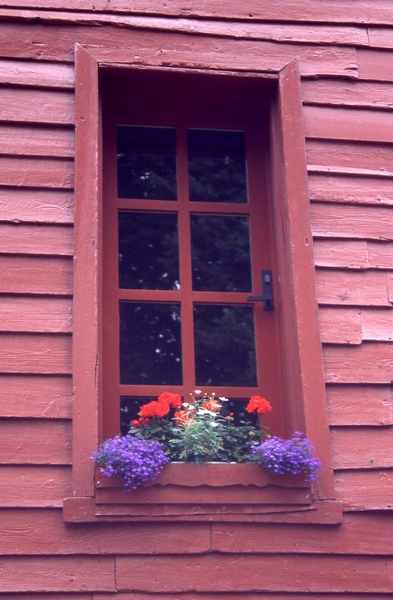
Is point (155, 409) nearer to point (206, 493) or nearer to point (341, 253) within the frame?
point (206, 493)

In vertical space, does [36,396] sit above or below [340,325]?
below

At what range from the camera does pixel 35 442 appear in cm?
366

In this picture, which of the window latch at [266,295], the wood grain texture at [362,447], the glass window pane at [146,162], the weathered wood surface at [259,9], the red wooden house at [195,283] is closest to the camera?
the red wooden house at [195,283]

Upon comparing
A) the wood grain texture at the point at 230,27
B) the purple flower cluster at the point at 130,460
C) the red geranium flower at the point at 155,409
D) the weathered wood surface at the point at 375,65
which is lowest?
the purple flower cluster at the point at 130,460

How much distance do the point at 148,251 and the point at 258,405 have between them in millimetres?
925

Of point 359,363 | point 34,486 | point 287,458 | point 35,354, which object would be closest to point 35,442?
point 34,486

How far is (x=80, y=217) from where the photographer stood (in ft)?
13.0

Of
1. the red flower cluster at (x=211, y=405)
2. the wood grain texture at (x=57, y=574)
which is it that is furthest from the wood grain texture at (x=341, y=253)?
the wood grain texture at (x=57, y=574)

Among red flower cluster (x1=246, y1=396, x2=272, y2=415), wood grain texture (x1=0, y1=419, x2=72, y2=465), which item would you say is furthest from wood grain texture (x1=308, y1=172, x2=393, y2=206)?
wood grain texture (x1=0, y1=419, x2=72, y2=465)

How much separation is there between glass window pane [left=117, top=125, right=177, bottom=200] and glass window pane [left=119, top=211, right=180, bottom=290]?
123 millimetres

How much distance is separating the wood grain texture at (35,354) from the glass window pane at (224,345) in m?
0.66

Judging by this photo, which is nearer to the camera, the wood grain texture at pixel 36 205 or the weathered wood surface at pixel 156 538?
the weathered wood surface at pixel 156 538

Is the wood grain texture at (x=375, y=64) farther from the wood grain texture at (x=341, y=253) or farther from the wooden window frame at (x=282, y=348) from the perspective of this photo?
the wood grain texture at (x=341, y=253)

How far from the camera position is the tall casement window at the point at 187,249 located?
13.6ft
